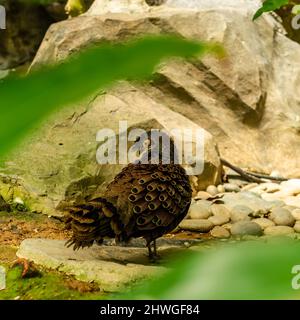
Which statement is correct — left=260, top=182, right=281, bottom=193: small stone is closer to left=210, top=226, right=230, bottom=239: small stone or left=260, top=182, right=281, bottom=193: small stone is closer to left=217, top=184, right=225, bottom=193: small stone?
left=217, top=184, right=225, bottom=193: small stone

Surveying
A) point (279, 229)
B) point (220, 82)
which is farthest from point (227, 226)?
point (220, 82)

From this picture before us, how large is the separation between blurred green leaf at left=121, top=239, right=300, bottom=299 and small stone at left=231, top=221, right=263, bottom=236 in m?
3.82

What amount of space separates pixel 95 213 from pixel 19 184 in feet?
4.70

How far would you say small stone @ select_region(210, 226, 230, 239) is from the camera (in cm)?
411

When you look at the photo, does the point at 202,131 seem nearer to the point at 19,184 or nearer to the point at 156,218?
the point at 19,184

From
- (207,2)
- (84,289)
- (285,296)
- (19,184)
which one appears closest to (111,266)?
(84,289)

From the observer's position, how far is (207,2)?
6.63m

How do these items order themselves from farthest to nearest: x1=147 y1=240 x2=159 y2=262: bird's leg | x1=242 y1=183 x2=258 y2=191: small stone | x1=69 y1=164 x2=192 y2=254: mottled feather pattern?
x1=242 y1=183 x2=258 y2=191: small stone → x1=147 y1=240 x2=159 y2=262: bird's leg → x1=69 y1=164 x2=192 y2=254: mottled feather pattern

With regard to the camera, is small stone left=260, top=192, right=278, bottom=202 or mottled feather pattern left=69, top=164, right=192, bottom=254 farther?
small stone left=260, top=192, right=278, bottom=202

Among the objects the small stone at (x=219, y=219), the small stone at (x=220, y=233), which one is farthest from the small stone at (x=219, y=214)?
the small stone at (x=220, y=233)

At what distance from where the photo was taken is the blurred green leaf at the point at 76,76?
295mm

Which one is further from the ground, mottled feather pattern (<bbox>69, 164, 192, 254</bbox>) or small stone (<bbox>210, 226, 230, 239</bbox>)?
mottled feather pattern (<bbox>69, 164, 192, 254</bbox>)

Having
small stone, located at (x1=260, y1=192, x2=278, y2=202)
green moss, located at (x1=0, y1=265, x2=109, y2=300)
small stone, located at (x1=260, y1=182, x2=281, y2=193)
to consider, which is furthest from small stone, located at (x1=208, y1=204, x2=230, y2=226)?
green moss, located at (x1=0, y1=265, x2=109, y2=300)

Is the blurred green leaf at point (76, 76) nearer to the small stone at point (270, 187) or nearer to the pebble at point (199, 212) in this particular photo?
the pebble at point (199, 212)
